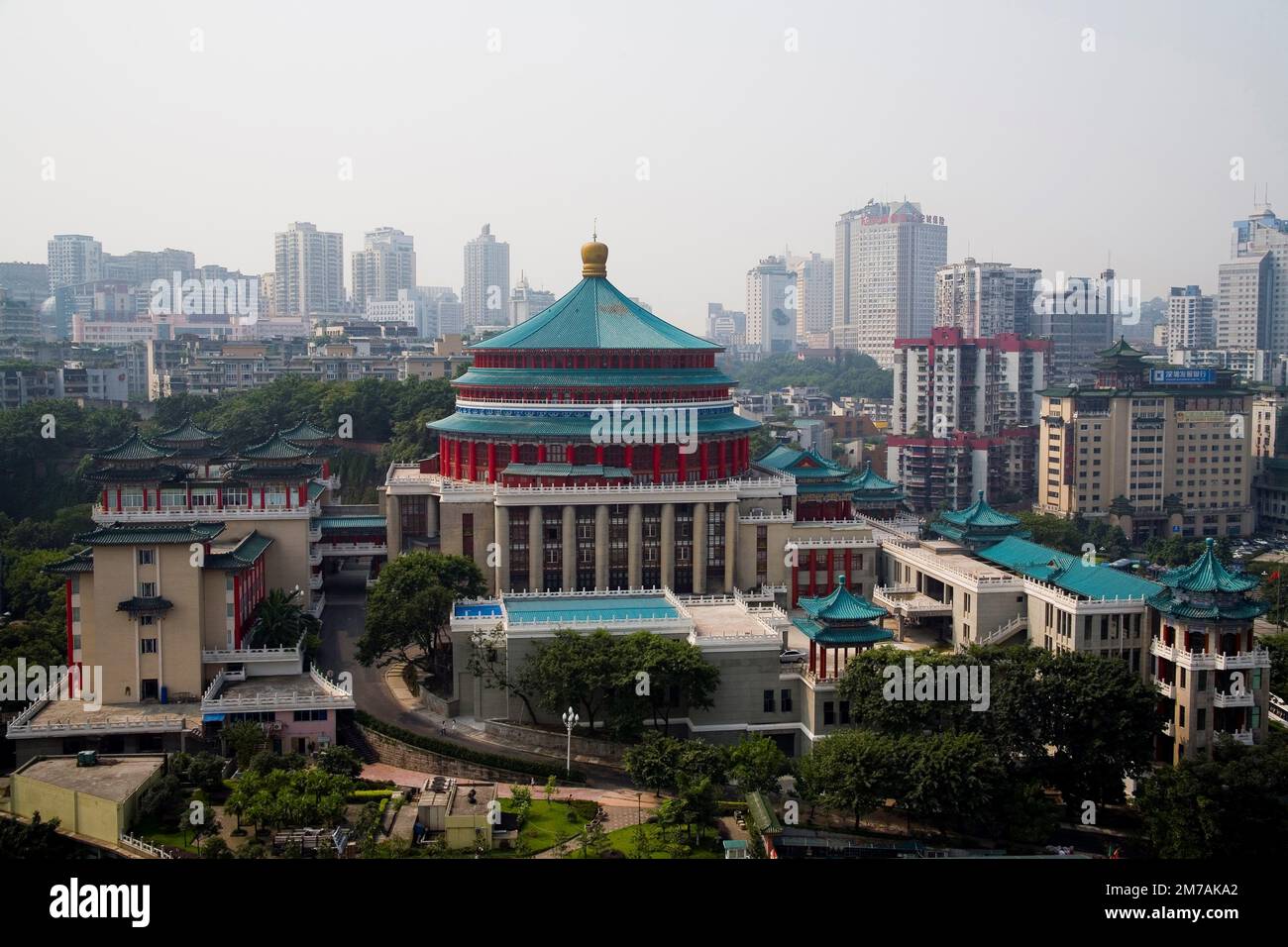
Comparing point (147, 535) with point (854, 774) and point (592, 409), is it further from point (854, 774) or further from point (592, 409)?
point (854, 774)

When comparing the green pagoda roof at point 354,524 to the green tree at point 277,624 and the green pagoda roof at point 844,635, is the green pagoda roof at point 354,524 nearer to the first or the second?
the green tree at point 277,624

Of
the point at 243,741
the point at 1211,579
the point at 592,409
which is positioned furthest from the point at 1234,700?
the point at 243,741

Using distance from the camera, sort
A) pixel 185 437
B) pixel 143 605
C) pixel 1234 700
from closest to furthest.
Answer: pixel 1234 700 < pixel 143 605 < pixel 185 437

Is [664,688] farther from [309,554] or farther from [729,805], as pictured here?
[309,554]

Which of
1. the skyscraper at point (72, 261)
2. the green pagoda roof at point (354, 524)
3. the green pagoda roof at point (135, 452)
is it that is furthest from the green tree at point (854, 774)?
the skyscraper at point (72, 261)

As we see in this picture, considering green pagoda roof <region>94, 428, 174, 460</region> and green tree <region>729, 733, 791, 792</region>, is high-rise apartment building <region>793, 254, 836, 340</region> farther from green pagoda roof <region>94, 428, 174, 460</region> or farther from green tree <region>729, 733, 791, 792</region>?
green tree <region>729, 733, 791, 792</region>

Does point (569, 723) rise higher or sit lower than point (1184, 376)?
lower

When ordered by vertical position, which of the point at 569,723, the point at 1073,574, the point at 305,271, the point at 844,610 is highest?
the point at 305,271
